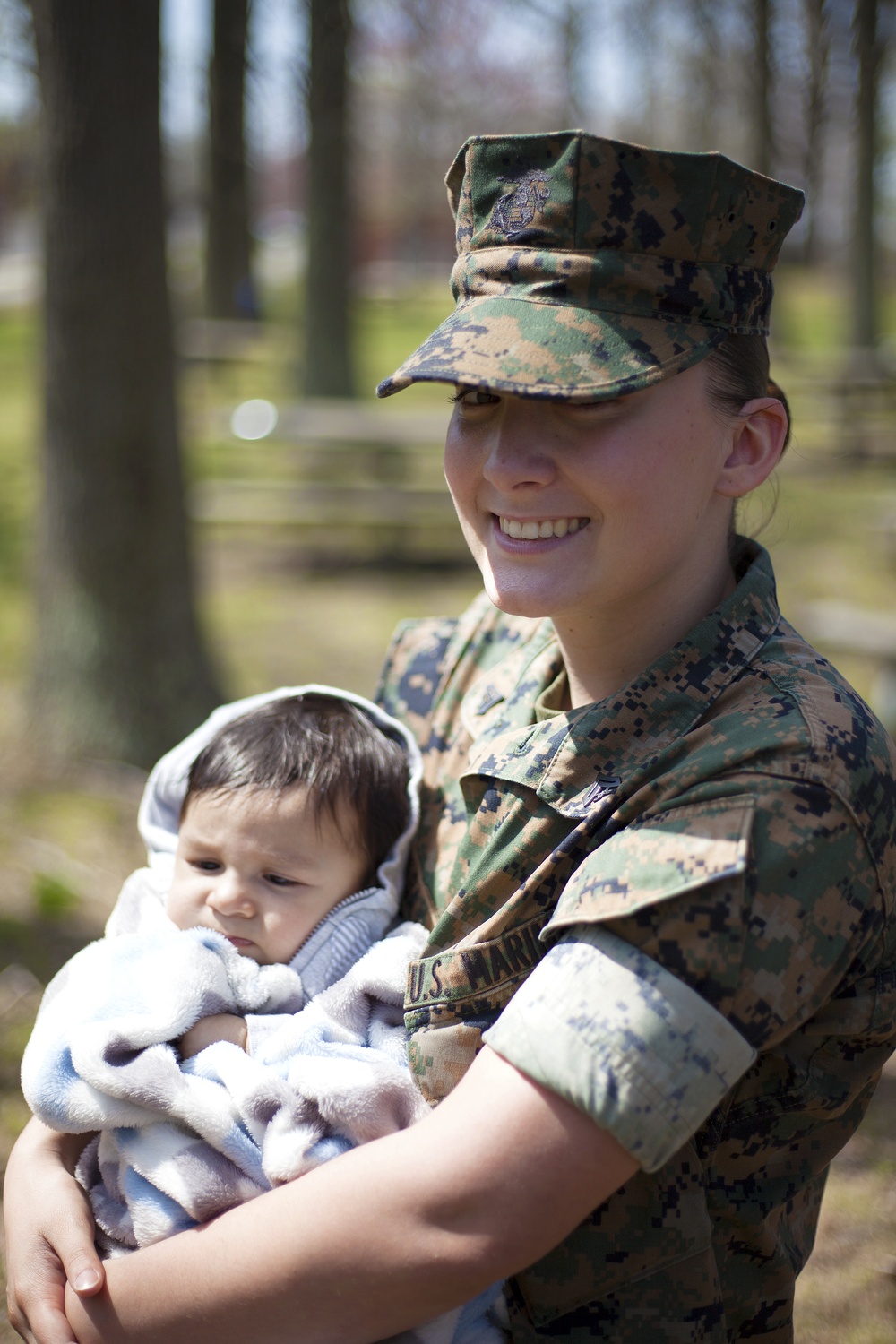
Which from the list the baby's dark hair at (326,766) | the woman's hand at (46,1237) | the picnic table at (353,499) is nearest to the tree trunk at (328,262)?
the picnic table at (353,499)

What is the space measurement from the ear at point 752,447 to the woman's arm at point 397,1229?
887 millimetres

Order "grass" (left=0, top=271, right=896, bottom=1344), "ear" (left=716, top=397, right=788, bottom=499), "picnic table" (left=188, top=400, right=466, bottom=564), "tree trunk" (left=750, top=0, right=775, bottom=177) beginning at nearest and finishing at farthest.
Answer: "ear" (left=716, top=397, right=788, bottom=499) → "grass" (left=0, top=271, right=896, bottom=1344) → "tree trunk" (left=750, top=0, right=775, bottom=177) → "picnic table" (left=188, top=400, right=466, bottom=564)

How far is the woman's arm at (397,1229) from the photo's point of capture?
4.46ft

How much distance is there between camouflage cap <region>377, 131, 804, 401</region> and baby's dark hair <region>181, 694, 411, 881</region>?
74cm

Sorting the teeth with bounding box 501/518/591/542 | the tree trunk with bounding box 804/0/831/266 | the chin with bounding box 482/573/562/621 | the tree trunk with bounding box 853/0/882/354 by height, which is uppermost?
the tree trunk with bounding box 853/0/882/354

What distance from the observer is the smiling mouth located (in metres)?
1.66

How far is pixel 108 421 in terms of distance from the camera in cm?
497

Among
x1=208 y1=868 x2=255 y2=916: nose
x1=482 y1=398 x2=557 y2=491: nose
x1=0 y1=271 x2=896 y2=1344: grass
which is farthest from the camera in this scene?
x1=0 y1=271 x2=896 y2=1344: grass

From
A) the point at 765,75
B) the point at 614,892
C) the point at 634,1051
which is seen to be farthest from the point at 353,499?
the point at 634,1051

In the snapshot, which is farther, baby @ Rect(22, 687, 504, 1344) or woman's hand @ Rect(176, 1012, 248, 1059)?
woman's hand @ Rect(176, 1012, 248, 1059)

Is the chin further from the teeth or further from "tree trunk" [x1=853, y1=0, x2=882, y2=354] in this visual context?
"tree trunk" [x1=853, y1=0, x2=882, y2=354]

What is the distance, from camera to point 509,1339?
5.68 ft

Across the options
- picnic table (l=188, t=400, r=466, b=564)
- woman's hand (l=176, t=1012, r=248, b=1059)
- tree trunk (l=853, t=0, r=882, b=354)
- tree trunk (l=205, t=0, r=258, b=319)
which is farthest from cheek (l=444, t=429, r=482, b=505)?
picnic table (l=188, t=400, r=466, b=564)

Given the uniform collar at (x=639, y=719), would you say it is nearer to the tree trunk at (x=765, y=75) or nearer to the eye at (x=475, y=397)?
the eye at (x=475, y=397)
